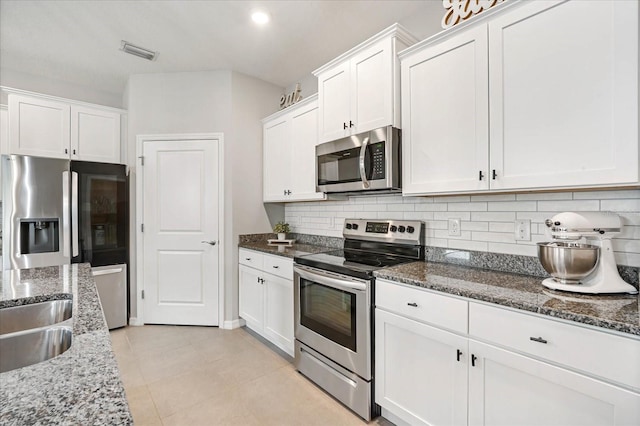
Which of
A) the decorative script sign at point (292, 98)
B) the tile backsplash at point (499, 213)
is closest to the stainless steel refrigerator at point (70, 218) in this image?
the decorative script sign at point (292, 98)

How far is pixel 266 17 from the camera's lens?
95.0 inches

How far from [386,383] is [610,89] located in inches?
70.4

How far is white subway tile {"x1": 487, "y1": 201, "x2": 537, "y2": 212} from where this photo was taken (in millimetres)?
1742

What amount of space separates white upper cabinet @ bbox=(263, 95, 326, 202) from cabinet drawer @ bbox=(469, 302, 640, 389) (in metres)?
1.72

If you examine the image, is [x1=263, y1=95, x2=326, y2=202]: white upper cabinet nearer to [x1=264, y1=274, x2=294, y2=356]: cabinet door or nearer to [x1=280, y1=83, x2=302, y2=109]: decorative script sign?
[x1=280, y1=83, x2=302, y2=109]: decorative script sign

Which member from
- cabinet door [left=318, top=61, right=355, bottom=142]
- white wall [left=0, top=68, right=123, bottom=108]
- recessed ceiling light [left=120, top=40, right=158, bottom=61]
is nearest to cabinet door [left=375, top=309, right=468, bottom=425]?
cabinet door [left=318, top=61, right=355, bottom=142]

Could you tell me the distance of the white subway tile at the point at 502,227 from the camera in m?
1.81

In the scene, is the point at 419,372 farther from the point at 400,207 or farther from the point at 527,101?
the point at 527,101

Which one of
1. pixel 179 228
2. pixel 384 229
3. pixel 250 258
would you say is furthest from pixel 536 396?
pixel 179 228

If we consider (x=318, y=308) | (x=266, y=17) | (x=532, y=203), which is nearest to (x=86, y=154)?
(x=266, y=17)

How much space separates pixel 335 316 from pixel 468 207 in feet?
3.74

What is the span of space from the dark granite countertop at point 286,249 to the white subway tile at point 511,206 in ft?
4.68

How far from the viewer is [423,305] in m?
1.59

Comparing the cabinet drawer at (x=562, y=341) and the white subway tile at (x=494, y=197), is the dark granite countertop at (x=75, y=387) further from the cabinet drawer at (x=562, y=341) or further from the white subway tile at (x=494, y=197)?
the white subway tile at (x=494, y=197)
